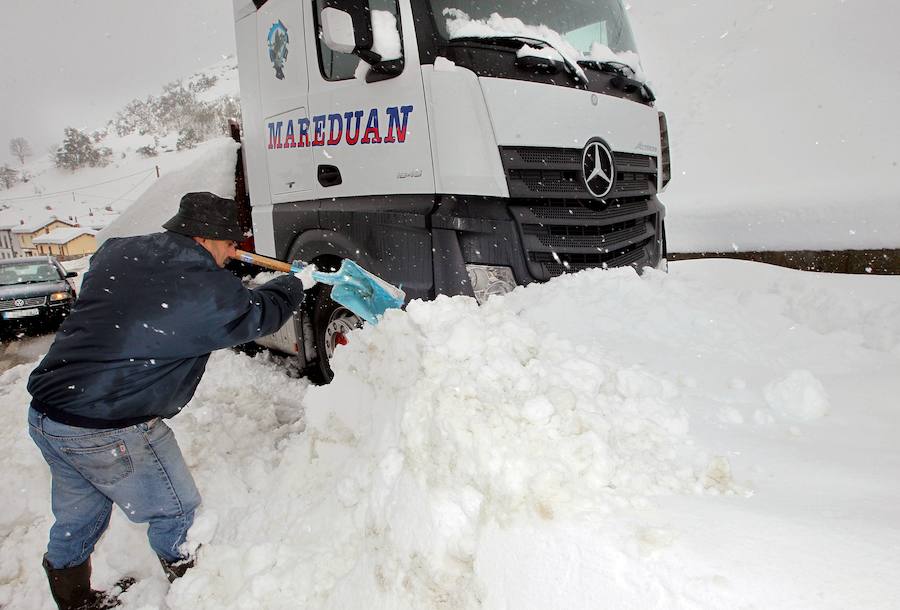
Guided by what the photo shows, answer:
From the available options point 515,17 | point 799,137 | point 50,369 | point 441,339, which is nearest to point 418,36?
point 515,17

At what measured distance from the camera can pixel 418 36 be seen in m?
2.88

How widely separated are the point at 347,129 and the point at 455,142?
850mm

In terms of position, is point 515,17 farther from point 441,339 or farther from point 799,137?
point 799,137

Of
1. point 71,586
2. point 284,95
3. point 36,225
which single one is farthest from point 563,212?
point 36,225

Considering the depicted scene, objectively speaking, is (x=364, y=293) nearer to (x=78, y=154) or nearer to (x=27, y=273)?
(x=27, y=273)

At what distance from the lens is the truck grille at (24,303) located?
918 centimetres

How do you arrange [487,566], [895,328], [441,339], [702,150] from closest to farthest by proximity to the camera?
1. [487,566]
2. [441,339]
3. [895,328]
4. [702,150]


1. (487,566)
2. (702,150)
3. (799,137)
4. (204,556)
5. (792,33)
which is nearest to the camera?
(487,566)

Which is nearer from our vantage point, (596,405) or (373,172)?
(596,405)

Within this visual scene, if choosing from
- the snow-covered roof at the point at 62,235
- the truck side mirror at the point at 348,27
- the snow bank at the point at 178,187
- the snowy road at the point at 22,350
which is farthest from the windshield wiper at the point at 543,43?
the snow-covered roof at the point at 62,235

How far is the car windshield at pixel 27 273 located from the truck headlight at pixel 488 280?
10.7m

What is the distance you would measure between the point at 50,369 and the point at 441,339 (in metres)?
1.59

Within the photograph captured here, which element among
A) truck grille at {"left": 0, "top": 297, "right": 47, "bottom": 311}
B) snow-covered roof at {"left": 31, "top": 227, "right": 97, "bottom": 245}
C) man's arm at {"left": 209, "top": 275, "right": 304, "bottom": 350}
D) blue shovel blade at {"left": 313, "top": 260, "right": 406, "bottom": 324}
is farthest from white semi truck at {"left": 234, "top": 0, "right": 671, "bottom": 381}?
snow-covered roof at {"left": 31, "top": 227, "right": 97, "bottom": 245}

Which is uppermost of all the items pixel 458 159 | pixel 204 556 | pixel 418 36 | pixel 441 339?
pixel 418 36
